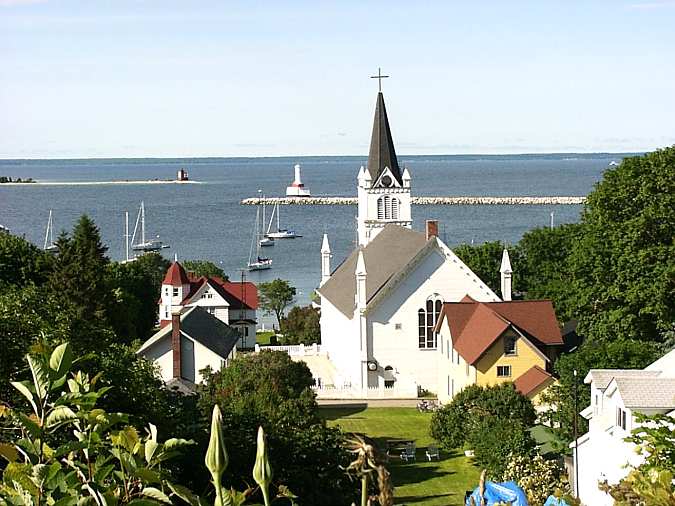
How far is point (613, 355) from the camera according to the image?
33.3 metres

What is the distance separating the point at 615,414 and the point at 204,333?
70.6 feet

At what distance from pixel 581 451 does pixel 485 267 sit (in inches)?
1094

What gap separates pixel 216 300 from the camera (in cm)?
5781

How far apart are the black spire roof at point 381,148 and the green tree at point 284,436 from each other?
75.7 ft

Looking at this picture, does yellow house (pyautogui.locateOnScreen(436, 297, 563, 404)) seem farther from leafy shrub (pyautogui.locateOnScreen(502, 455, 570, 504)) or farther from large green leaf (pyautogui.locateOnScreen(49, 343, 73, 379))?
large green leaf (pyautogui.locateOnScreen(49, 343, 73, 379))

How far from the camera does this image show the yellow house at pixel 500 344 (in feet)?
126

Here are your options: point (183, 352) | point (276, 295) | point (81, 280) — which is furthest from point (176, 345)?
point (276, 295)

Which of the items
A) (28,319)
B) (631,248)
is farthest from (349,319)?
(28,319)

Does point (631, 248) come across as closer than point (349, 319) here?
Yes

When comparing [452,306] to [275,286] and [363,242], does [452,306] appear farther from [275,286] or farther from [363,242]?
[275,286]

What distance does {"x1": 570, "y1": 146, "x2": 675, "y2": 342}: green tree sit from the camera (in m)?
36.2

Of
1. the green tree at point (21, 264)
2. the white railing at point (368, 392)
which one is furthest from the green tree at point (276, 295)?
the white railing at point (368, 392)

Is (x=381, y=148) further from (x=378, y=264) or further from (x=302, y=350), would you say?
(x=302, y=350)

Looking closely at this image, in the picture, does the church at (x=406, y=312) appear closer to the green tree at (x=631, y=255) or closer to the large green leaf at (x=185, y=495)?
the green tree at (x=631, y=255)
